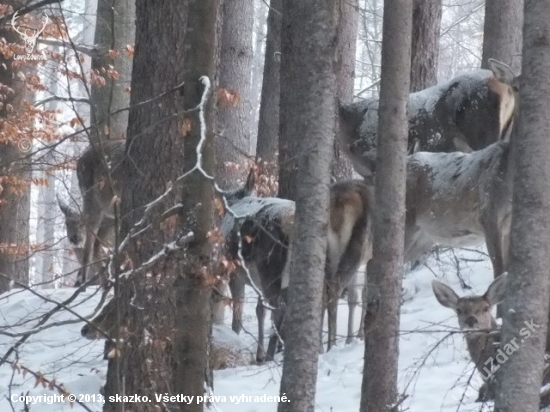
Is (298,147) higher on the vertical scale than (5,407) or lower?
higher

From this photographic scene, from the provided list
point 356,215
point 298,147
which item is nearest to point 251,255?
point 356,215

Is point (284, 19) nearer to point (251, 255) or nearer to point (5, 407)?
point (251, 255)

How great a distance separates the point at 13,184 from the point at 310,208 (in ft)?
25.4

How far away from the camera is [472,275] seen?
12023 mm

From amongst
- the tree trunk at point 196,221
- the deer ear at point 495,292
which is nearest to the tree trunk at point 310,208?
the tree trunk at point 196,221


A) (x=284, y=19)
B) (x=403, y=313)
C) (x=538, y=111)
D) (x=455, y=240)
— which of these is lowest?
(x=403, y=313)

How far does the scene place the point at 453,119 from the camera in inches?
459

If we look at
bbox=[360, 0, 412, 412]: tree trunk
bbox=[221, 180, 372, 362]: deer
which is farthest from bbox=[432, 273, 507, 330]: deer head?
bbox=[221, 180, 372, 362]: deer

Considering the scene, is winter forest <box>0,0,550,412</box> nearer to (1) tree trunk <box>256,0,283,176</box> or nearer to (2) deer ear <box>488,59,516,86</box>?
(2) deer ear <box>488,59,516,86</box>

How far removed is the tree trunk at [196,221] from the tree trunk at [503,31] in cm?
831

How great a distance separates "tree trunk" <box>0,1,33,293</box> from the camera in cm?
1209

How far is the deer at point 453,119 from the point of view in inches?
440

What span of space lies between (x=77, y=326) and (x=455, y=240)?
4414 mm

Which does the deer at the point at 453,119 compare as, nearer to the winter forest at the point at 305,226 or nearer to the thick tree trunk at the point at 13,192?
the winter forest at the point at 305,226
